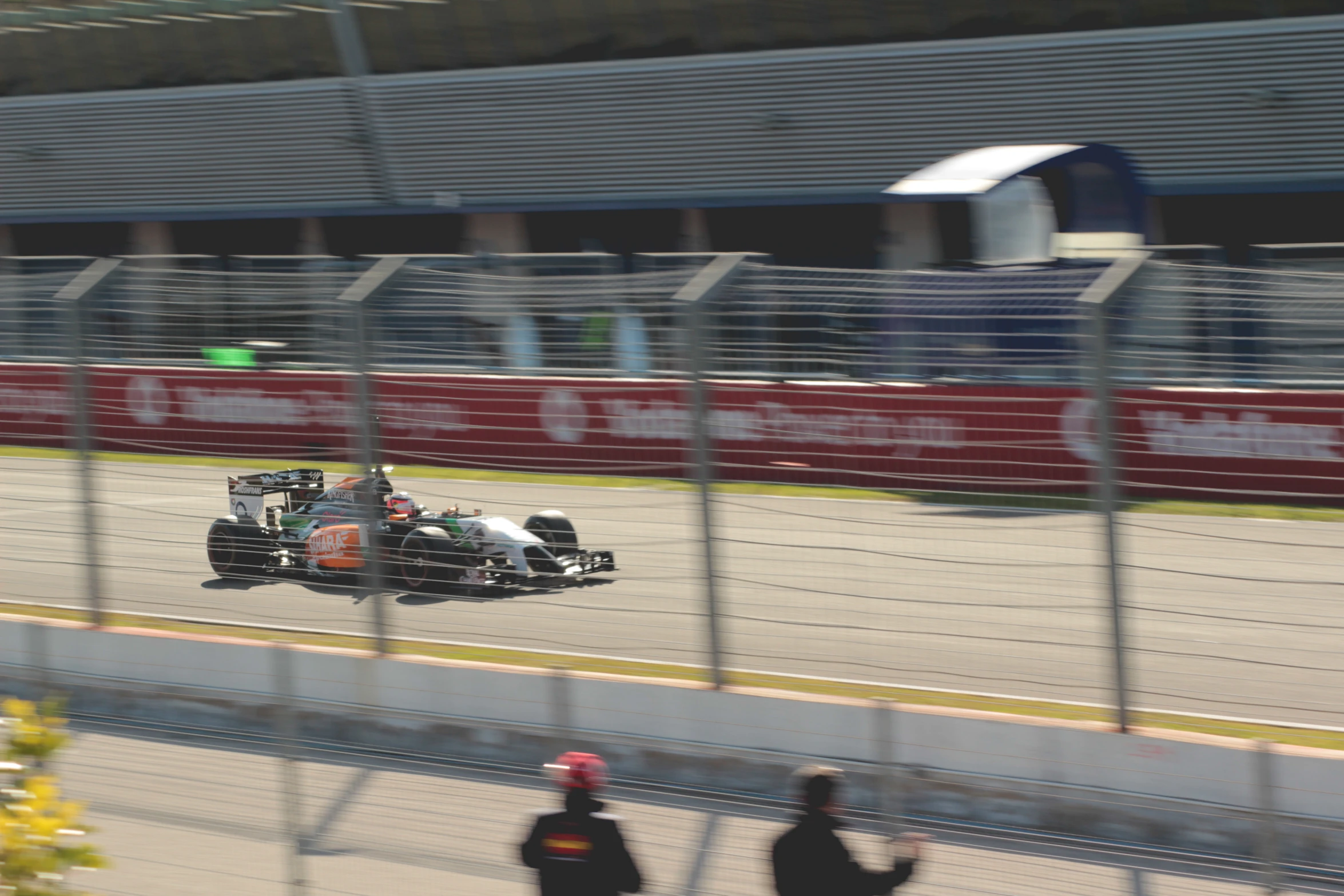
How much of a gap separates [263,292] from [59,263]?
67.4 ft

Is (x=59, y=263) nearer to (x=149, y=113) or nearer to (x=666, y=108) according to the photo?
(x=149, y=113)

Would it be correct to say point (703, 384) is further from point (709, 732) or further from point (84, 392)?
point (84, 392)

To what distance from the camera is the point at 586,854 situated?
3.99 meters

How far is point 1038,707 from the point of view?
5.74 metres

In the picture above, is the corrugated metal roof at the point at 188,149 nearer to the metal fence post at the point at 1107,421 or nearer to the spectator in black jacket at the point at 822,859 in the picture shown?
the metal fence post at the point at 1107,421

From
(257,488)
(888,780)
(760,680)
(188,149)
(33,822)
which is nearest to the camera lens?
(33,822)

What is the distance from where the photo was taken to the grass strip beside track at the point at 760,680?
18.0 ft

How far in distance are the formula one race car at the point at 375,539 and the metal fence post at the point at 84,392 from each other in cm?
59

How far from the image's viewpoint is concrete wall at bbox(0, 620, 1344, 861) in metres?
5.03

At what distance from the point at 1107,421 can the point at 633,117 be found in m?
15.8

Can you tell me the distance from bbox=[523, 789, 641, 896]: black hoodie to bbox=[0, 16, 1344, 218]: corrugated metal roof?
15.2 m

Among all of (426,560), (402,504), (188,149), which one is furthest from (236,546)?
(188,149)

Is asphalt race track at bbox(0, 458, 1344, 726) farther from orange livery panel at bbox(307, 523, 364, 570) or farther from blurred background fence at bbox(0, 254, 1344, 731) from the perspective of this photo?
orange livery panel at bbox(307, 523, 364, 570)

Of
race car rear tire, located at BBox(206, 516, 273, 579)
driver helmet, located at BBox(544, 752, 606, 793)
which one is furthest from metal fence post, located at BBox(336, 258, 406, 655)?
driver helmet, located at BBox(544, 752, 606, 793)
